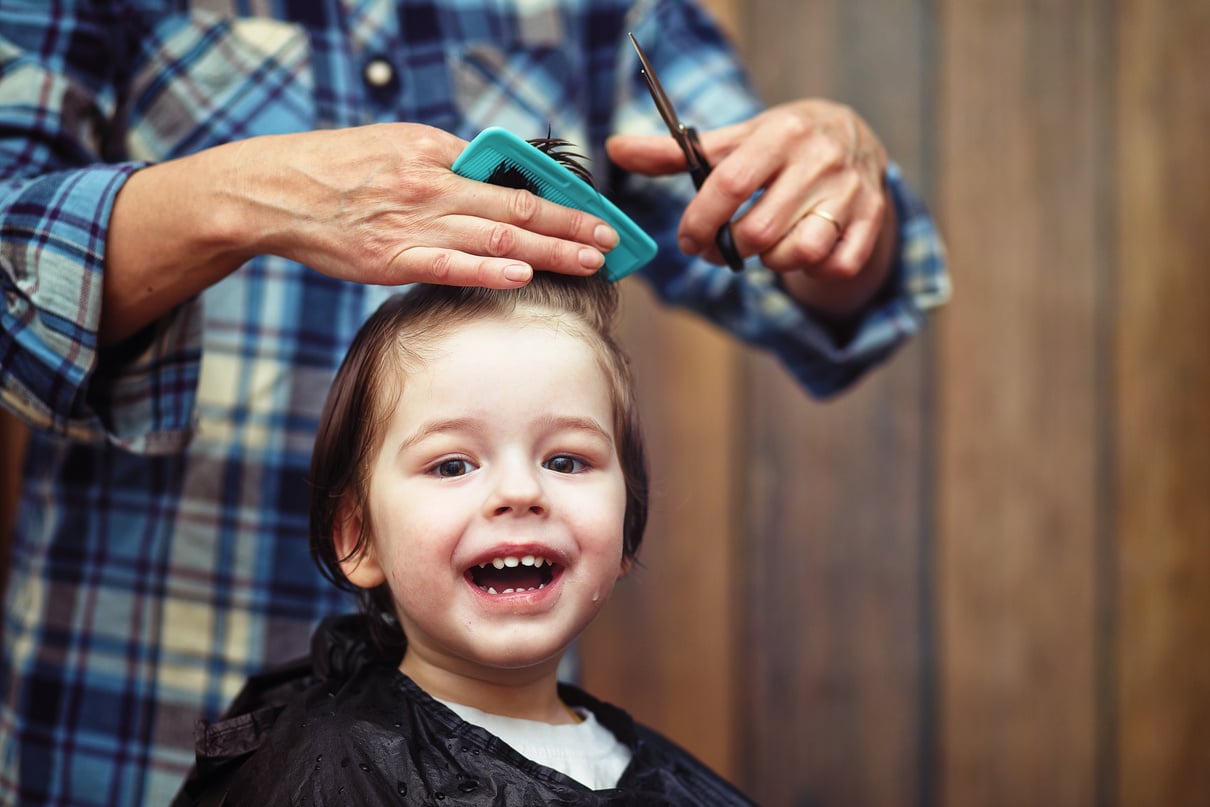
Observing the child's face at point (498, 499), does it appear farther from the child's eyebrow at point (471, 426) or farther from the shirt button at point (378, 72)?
the shirt button at point (378, 72)

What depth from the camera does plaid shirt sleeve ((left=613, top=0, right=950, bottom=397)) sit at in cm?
119

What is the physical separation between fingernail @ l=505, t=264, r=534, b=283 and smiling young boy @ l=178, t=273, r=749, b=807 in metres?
0.05

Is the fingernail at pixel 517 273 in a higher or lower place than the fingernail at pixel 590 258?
lower

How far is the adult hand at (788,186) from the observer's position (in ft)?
2.92

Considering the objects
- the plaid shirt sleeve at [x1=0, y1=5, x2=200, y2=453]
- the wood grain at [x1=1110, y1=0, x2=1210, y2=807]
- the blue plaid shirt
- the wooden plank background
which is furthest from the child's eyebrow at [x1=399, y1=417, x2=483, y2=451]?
the wood grain at [x1=1110, y1=0, x2=1210, y2=807]

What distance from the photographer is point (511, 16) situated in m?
1.19

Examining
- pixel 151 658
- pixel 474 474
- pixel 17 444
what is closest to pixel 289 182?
pixel 474 474

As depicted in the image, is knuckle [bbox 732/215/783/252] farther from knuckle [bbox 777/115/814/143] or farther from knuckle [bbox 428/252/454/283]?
knuckle [bbox 428/252/454/283]

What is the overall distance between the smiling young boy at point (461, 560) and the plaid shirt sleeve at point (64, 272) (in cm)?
16

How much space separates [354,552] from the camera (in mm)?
796

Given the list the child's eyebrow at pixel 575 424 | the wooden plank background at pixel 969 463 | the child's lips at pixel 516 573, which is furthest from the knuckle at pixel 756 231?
the wooden plank background at pixel 969 463

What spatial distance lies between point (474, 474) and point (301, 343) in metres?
0.42

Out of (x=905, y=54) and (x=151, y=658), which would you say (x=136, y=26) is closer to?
(x=151, y=658)

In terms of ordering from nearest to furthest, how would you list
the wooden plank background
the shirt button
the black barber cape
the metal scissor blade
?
the black barber cape
the metal scissor blade
the shirt button
the wooden plank background
